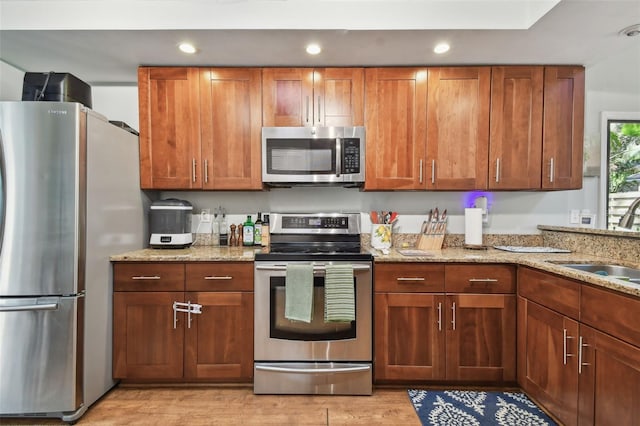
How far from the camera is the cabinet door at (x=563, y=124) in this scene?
2.30 m

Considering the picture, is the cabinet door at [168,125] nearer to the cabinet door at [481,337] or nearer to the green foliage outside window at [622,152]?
the cabinet door at [481,337]

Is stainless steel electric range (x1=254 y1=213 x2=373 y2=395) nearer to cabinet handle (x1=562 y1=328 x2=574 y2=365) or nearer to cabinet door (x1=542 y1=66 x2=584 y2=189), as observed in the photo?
cabinet handle (x1=562 y1=328 x2=574 y2=365)

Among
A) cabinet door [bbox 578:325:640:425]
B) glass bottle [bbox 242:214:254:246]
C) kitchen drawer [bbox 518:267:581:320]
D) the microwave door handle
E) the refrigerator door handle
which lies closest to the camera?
cabinet door [bbox 578:325:640:425]

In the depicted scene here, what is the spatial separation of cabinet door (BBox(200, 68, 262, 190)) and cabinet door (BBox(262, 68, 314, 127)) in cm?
7

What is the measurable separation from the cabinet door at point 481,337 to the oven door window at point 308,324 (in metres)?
0.67

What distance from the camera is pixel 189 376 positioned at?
204cm

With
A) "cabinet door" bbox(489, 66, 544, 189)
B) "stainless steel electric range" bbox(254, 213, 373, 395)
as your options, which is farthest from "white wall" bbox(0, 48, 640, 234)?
"stainless steel electric range" bbox(254, 213, 373, 395)

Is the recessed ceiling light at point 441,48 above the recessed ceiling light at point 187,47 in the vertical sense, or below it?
above

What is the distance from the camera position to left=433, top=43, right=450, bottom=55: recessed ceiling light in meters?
2.07

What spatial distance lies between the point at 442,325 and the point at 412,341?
0.22m

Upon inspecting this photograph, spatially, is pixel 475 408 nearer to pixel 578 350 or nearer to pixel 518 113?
pixel 578 350

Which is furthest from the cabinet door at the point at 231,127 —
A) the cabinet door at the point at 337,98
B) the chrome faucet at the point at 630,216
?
the chrome faucet at the point at 630,216

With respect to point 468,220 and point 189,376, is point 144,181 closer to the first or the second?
point 189,376

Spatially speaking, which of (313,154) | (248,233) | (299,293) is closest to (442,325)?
(299,293)
